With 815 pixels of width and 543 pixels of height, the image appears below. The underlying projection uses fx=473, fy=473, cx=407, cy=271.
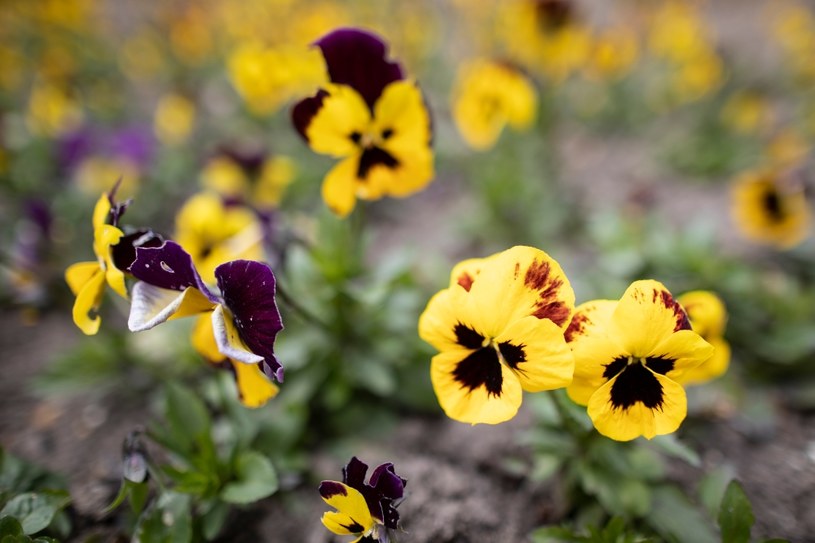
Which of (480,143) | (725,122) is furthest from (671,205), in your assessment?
(480,143)

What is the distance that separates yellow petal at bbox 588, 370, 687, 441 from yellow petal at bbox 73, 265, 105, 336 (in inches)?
42.3

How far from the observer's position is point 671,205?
3289 millimetres

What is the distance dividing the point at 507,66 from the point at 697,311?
6.11 ft

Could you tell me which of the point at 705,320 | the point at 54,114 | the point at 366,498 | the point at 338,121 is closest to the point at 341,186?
the point at 338,121

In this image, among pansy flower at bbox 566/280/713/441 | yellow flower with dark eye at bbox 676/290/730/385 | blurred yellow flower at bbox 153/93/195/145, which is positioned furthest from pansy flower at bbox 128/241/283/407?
blurred yellow flower at bbox 153/93/195/145

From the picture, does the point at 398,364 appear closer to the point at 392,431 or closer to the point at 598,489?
the point at 392,431

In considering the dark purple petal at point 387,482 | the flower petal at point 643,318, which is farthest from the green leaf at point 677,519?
the dark purple petal at point 387,482

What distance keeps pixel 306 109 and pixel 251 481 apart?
1028 mm

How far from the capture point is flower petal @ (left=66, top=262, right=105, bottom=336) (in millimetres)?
1073

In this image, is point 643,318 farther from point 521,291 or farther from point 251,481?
point 251,481

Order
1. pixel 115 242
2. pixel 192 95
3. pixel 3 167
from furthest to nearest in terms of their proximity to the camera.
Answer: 1. pixel 192 95
2. pixel 3 167
3. pixel 115 242

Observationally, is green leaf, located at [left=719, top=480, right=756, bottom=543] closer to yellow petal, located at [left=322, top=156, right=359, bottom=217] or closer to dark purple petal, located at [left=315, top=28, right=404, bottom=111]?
yellow petal, located at [left=322, top=156, right=359, bottom=217]

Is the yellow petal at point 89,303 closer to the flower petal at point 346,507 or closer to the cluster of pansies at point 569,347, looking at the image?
the flower petal at point 346,507

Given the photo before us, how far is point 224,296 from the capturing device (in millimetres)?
1034
